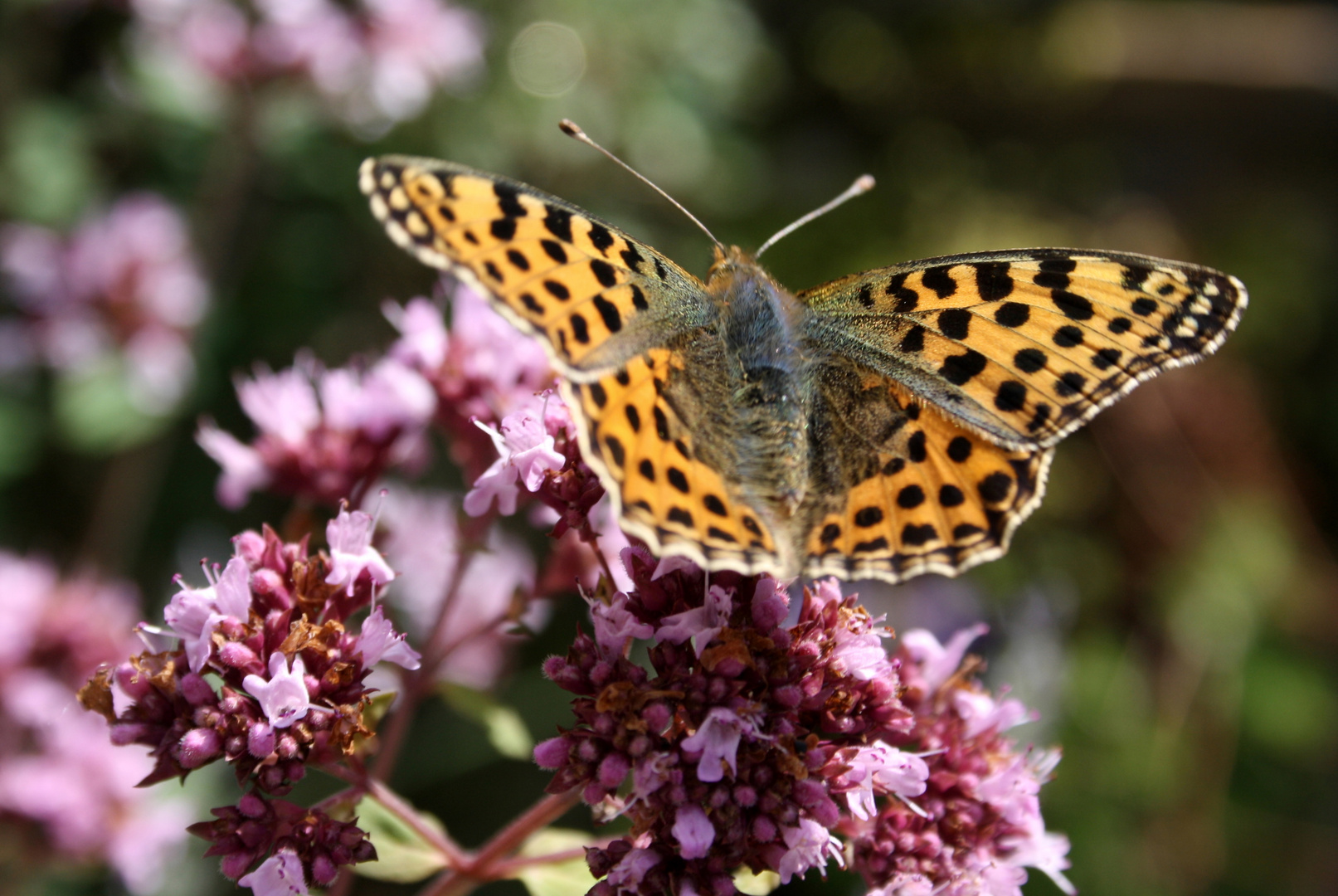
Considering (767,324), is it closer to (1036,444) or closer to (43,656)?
(1036,444)

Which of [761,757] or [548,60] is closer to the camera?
[761,757]

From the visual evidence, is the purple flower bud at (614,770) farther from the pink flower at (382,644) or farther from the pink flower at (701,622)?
the pink flower at (382,644)

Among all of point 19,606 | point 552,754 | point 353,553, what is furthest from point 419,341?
point 19,606

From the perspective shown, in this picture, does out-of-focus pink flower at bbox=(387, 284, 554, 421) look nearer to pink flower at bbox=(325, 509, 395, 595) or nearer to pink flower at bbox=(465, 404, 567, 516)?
pink flower at bbox=(465, 404, 567, 516)

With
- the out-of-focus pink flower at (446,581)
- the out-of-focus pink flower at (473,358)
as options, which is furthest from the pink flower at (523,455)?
the out-of-focus pink flower at (446,581)

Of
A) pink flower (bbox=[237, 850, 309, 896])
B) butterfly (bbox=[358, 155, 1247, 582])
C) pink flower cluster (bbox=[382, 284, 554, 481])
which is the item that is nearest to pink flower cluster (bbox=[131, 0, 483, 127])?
pink flower cluster (bbox=[382, 284, 554, 481])

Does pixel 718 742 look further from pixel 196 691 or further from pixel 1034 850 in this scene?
pixel 196 691

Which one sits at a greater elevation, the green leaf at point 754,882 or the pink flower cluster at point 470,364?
the pink flower cluster at point 470,364
